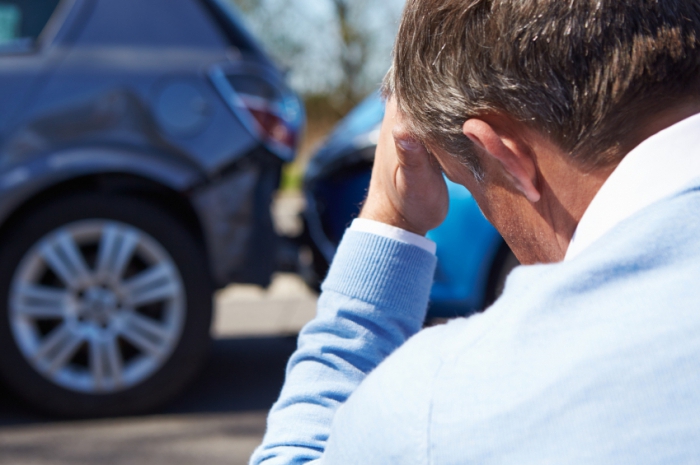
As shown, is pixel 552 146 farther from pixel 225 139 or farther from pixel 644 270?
pixel 225 139

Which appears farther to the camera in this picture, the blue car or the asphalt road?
the blue car

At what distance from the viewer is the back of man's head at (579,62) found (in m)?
0.69

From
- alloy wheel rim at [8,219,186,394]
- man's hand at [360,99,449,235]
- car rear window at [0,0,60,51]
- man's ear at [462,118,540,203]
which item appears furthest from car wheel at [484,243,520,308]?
man's ear at [462,118,540,203]

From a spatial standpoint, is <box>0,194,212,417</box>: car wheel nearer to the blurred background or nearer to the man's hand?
the blurred background

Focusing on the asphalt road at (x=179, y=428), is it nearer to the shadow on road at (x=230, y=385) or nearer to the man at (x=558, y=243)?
the shadow on road at (x=230, y=385)

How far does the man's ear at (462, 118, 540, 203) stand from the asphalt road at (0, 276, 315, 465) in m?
2.34

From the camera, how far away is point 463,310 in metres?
3.49

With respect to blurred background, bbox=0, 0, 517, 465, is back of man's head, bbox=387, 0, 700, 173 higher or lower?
lower

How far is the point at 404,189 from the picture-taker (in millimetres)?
1042

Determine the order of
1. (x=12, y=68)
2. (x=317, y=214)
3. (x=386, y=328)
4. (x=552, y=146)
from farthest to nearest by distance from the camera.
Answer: (x=317, y=214), (x=12, y=68), (x=386, y=328), (x=552, y=146)

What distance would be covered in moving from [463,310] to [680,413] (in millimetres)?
2900

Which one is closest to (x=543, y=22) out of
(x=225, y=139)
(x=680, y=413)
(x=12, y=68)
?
(x=680, y=413)

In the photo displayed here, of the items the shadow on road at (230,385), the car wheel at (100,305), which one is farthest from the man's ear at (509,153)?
the shadow on road at (230,385)

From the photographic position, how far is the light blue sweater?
60 cm
